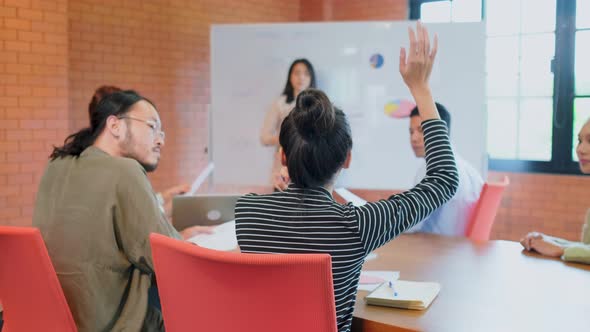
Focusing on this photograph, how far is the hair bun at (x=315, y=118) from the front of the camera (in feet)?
4.61

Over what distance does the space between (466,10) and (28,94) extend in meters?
3.48

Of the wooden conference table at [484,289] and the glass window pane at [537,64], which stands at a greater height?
the glass window pane at [537,64]

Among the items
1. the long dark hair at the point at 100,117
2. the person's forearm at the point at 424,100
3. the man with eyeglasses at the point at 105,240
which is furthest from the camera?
the long dark hair at the point at 100,117

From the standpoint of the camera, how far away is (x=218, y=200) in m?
2.76

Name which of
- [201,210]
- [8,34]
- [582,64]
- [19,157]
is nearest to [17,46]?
[8,34]

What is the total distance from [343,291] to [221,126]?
3496 millimetres

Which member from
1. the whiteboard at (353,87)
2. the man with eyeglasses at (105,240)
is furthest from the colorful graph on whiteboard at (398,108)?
the man with eyeglasses at (105,240)

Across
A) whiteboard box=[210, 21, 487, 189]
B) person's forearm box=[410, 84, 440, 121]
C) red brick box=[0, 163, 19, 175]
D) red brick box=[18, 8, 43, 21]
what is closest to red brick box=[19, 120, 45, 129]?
red brick box=[0, 163, 19, 175]

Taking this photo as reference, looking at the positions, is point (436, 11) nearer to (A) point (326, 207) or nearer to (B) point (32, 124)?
(B) point (32, 124)

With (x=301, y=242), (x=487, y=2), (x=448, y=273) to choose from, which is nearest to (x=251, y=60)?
(x=487, y=2)

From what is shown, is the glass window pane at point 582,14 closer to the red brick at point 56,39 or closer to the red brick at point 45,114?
the red brick at point 56,39

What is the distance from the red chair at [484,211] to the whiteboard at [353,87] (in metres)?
1.70

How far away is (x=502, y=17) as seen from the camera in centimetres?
488

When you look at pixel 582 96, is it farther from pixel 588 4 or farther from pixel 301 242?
pixel 301 242
